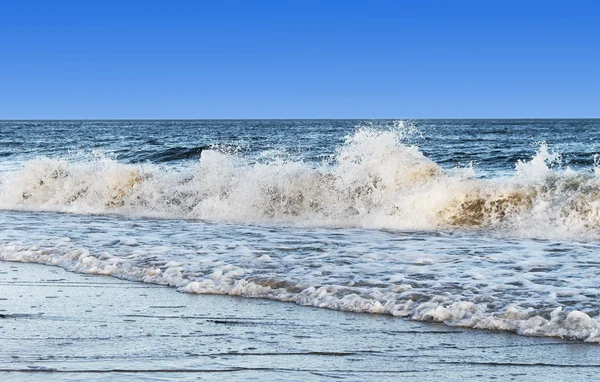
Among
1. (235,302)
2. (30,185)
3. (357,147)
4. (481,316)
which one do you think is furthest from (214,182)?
(481,316)

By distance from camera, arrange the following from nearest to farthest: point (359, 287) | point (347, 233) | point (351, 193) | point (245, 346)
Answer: point (245, 346) < point (359, 287) < point (347, 233) < point (351, 193)

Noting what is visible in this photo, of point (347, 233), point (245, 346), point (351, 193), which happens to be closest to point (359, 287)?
point (245, 346)

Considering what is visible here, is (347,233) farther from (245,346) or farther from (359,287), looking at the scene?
(245,346)

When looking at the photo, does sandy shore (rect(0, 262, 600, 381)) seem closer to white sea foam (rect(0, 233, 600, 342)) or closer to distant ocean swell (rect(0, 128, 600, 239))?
white sea foam (rect(0, 233, 600, 342))

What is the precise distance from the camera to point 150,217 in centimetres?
1264

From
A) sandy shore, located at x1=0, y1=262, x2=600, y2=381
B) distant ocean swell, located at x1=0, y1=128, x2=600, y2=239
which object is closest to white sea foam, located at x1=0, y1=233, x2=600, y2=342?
sandy shore, located at x1=0, y1=262, x2=600, y2=381

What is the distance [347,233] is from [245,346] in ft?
17.9

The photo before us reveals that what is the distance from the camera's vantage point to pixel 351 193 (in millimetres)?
12562

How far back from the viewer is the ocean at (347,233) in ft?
18.6

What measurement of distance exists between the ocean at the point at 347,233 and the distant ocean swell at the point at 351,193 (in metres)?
0.03

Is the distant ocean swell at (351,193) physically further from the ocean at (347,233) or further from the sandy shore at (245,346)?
the sandy shore at (245,346)

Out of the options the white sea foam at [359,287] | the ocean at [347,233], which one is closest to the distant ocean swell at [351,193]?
the ocean at [347,233]

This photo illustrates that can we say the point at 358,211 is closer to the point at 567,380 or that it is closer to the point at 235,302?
the point at 235,302

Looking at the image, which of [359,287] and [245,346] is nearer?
[245,346]
